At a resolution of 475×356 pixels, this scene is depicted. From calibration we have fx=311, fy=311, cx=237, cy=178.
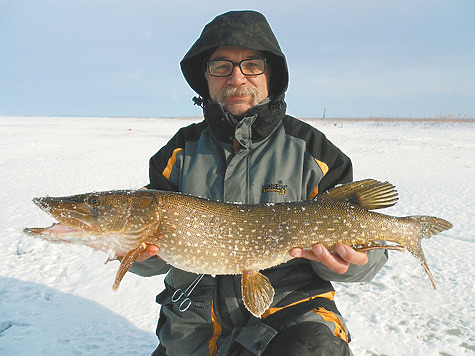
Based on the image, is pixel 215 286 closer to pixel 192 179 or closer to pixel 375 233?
pixel 192 179

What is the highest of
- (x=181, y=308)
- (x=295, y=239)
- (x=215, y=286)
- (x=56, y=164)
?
(x=295, y=239)

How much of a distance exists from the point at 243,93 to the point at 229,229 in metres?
0.97

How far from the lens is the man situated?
1.77 meters

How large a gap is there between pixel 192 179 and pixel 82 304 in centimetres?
156

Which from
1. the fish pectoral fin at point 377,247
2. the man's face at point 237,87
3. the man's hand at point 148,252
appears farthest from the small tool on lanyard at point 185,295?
the man's face at point 237,87

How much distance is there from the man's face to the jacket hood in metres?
0.09

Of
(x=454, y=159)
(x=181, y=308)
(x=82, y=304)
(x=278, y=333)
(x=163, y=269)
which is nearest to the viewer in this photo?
(x=278, y=333)

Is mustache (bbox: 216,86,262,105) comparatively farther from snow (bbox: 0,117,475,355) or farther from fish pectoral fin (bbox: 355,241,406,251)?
snow (bbox: 0,117,475,355)

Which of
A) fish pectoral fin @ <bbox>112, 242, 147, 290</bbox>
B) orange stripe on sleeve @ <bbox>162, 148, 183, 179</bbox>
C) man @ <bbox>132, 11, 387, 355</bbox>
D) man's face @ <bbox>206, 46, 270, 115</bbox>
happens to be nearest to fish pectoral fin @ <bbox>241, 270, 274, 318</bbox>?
man @ <bbox>132, 11, 387, 355</bbox>

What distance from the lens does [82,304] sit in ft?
8.63

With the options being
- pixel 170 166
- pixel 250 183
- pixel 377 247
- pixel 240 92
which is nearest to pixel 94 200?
pixel 170 166

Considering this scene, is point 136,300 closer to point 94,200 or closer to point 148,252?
point 148,252

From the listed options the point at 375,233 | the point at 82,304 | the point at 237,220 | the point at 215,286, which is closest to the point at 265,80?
A: the point at 237,220

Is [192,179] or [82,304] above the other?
[192,179]
